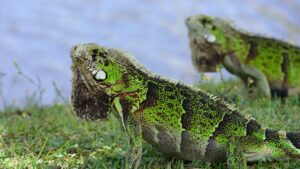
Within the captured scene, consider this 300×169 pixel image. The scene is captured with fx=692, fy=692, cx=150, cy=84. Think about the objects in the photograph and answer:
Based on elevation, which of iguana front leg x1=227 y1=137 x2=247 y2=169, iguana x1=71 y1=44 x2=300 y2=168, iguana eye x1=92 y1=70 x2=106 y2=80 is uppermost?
iguana eye x1=92 y1=70 x2=106 y2=80

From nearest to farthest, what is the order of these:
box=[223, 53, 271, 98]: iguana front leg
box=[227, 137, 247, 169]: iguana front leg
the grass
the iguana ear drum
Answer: box=[227, 137, 247, 169]: iguana front leg
the iguana ear drum
the grass
box=[223, 53, 271, 98]: iguana front leg

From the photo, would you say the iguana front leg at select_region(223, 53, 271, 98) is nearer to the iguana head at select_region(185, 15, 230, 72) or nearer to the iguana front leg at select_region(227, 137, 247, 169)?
the iguana head at select_region(185, 15, 230, 72)

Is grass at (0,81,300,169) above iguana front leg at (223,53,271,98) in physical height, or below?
below

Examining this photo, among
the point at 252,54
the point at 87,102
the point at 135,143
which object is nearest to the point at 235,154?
the point at 135,143

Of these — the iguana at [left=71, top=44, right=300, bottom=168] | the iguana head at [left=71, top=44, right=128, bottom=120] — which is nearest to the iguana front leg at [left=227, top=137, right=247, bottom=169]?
the iguana at [left=71, top=44, right=300, bottom=168]

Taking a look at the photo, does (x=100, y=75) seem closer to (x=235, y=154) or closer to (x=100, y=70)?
(x=100, y=70)

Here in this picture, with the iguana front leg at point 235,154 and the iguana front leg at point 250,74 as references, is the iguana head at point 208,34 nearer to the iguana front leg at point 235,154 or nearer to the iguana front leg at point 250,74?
the iguana front leg at point 250,74

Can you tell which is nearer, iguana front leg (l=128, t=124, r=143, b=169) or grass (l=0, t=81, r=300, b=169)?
iguana front leg (l=128, t=124, r=143, b=169)

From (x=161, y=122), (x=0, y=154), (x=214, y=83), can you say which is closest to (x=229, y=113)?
(x=161, y=122)
